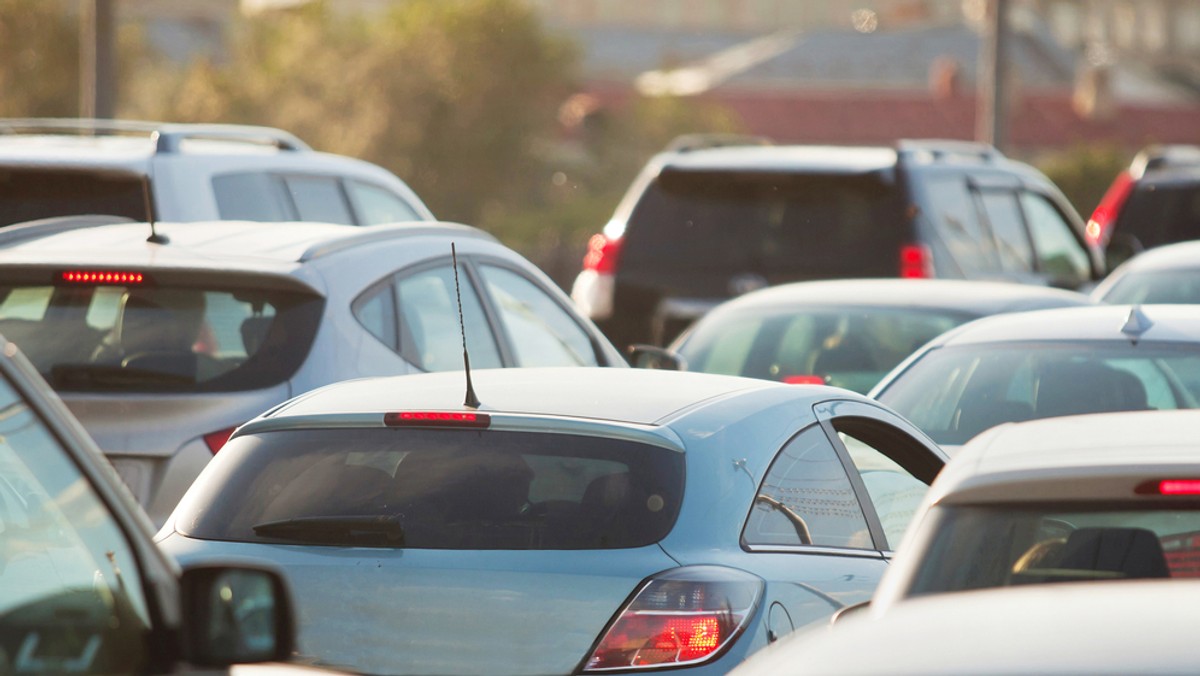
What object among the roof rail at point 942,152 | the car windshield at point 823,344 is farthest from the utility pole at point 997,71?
the car windshield at point 823,344

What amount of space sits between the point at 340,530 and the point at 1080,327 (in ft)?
13.2

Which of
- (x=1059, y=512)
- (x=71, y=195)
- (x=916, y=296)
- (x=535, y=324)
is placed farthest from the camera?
(x=916, y=296)

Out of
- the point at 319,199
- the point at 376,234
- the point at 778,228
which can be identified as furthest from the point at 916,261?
the point at 376,234

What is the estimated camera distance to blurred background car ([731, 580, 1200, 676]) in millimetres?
2309

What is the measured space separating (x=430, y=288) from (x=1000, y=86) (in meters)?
18.1

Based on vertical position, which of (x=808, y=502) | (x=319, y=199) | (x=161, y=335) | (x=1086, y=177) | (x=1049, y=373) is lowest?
(x=1086, y=177)

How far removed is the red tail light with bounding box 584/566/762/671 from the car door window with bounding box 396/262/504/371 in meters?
2.92

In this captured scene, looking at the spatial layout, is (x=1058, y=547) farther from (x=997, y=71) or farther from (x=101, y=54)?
(x=997, y=71)

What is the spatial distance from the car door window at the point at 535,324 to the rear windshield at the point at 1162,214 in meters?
11.2

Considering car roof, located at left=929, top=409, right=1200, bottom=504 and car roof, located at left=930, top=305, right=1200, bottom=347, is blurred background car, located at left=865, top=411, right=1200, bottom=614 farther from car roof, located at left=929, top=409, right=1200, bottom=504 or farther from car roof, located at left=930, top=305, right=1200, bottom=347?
car roof, located at left=930, top=305, right=1200, bottom=347

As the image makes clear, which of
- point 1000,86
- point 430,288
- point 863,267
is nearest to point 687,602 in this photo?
point 430,288

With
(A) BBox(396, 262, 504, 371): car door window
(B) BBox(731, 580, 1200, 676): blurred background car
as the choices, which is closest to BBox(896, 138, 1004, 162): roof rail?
(A) BBox(396, 262, 504, 371): car door window

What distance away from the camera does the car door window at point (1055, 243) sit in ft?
45.5

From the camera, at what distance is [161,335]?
6625 mm
